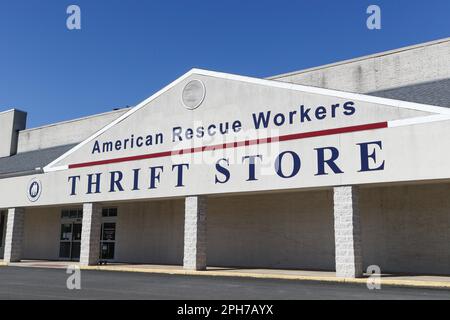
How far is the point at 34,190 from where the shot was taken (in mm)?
26062

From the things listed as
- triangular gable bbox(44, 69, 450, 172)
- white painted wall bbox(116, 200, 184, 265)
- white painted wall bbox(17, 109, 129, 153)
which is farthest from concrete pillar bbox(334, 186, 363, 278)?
white painted wall bbox(17, 109, 129, 153)

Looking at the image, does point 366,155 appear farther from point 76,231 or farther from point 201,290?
point 76,231

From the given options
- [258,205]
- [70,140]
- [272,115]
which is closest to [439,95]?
[272,115]

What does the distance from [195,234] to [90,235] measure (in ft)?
21.0

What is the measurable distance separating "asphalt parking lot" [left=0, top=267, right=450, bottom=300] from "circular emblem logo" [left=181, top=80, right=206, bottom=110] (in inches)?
321

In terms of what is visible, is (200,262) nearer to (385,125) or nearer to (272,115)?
(272,115)

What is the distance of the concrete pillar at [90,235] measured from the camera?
22.9 meters

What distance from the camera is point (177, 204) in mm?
24891

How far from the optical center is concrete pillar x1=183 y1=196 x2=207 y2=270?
19406 millimetres

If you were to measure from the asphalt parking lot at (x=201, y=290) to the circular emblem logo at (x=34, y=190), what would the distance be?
35.0 feet

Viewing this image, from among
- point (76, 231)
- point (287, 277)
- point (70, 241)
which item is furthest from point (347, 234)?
point (70, 241)

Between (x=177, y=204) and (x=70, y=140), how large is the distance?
38.6 ft

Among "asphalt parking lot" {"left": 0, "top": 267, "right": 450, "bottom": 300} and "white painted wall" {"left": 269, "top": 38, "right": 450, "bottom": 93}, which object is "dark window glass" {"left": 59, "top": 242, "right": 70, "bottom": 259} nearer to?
"asphalt parking lot" {"left": 0, "top": 267, "right": 450, "bottom": 300}

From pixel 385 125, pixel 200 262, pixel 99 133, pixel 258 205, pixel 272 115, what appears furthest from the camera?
pixel 99 133
